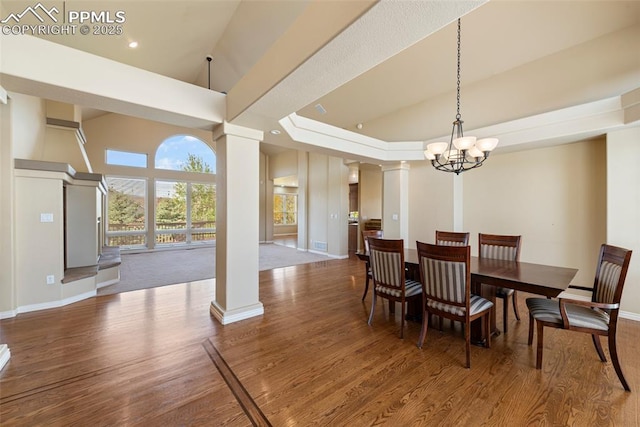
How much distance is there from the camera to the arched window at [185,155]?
844 centimetres

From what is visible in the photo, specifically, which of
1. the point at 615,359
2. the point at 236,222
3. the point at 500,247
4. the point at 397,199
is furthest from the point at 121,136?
the point at 615,359

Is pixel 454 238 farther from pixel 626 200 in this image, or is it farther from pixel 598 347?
pixel 626 200

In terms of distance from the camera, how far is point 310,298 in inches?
152

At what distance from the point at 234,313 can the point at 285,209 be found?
967 cm

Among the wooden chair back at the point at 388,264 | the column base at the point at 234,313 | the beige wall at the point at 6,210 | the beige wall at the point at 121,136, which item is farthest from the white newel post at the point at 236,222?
the beige wall at the point at 121,136

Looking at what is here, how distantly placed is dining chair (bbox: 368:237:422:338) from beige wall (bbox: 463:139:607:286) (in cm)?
263

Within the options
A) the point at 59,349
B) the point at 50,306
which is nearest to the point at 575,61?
the point at 59,349

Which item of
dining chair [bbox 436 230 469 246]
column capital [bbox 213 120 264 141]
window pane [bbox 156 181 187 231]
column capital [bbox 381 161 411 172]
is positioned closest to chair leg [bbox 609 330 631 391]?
dining chair [bbox 436 230 469 246]

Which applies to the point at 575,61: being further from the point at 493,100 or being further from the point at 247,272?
the point at 247,272

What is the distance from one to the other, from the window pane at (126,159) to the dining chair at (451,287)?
894cm

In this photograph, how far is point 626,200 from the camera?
10.2 ft

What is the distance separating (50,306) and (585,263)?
7563mm

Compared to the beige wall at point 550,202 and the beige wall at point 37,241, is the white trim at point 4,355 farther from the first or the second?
the beige wall at point 550,202

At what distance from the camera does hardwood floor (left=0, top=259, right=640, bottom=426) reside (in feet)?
5.46
